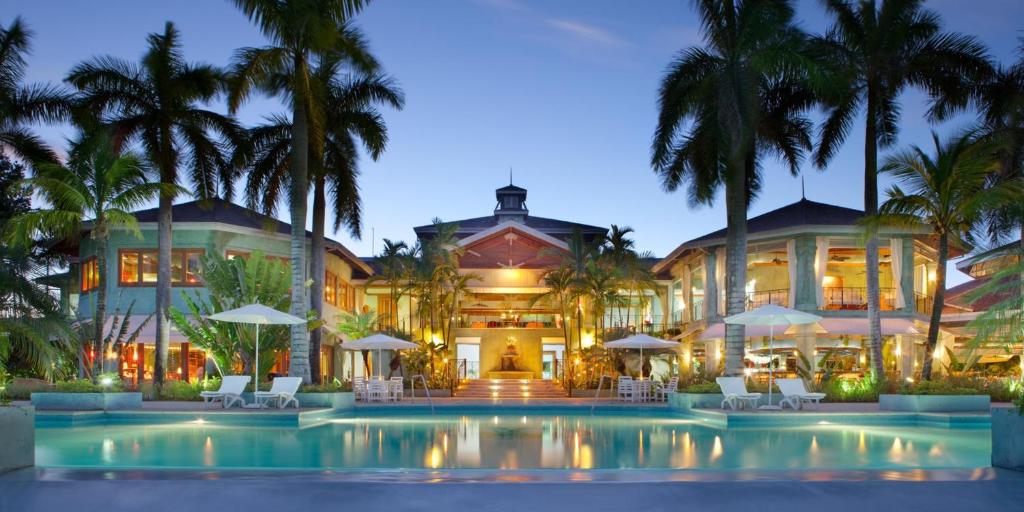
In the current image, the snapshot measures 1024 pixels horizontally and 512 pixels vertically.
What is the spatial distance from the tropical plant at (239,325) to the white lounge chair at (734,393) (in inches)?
409

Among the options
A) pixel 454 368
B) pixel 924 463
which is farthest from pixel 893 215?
pixel 454 368

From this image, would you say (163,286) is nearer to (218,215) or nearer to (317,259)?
(317,259)

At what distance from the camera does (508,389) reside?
3634cm

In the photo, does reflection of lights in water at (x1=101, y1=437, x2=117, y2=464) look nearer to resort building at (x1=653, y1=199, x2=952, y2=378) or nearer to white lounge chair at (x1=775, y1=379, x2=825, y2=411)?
white lounge chair at (x1=775, y1=379, x2=825, y2=411)

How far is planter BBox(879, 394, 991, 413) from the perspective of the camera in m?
19.6

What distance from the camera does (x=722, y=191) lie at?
24.3 meters

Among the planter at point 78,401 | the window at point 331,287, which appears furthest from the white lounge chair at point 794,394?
the window at point 331,287

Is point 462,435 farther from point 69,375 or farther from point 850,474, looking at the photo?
point 69,375

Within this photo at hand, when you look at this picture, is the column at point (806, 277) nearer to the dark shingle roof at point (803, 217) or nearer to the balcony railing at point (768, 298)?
the dark shingle roof at point (803, 217)

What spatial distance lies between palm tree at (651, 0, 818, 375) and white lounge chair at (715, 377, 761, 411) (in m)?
1.52

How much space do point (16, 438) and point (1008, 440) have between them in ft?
31.2

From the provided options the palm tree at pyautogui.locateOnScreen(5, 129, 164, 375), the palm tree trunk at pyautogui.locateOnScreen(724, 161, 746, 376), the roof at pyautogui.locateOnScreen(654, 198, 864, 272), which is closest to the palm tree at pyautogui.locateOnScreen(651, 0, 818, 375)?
the palm tree trunk at pyautogui.locateOnScreen(724, 161, 746, 376)

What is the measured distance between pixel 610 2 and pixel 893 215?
941 centimetres

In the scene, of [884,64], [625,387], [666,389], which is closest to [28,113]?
[625,387]
